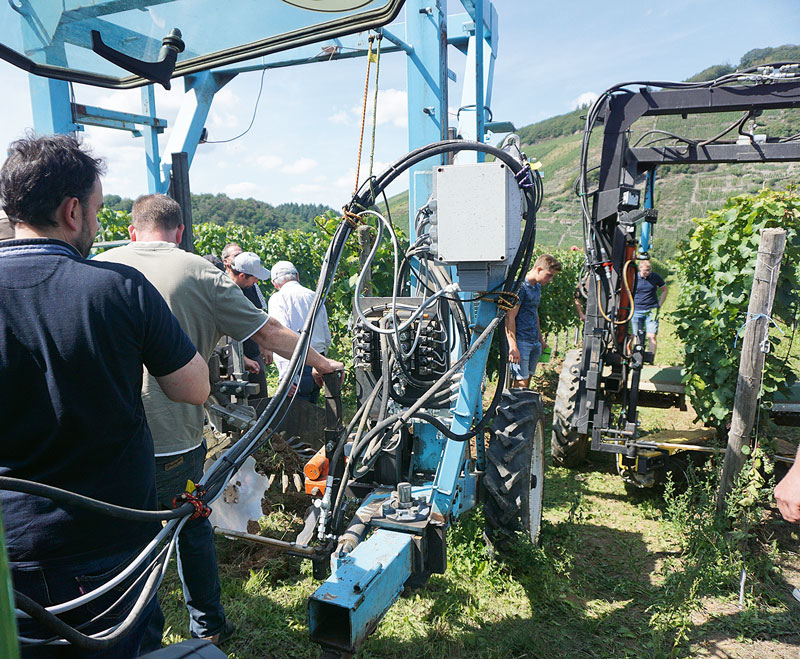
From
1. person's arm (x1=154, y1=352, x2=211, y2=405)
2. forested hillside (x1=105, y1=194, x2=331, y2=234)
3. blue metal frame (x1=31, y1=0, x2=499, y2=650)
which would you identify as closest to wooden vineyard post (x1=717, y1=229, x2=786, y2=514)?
blue metal frame (x1=31, y1=0, x2=499, y2=650)

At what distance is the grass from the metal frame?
2.65 feet

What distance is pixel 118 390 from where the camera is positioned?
5.42 feet

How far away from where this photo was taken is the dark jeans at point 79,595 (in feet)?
5.07

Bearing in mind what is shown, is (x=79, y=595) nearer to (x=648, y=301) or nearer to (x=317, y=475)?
(x=317, y=475)

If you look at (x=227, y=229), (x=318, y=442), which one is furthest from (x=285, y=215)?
(x=318, y=442)

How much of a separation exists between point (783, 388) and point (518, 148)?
3077 millimetres

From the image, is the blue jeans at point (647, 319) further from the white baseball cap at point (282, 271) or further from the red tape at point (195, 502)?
the red tape at point (195, 502)

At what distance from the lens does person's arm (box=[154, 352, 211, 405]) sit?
1.87 meters

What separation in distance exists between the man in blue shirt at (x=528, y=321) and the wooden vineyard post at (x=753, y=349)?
2470 millimetres

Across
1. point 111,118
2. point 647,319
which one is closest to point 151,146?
point 111,118

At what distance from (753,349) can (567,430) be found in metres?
1.79

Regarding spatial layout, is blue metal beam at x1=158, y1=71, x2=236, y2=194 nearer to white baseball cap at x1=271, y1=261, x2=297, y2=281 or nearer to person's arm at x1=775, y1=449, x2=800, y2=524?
white baseball cap at x1=271, y1=261, x2=297, y2=281

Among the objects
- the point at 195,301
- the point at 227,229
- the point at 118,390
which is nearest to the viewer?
the point at 118,390

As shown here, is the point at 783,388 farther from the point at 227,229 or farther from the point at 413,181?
the point at 227,229
